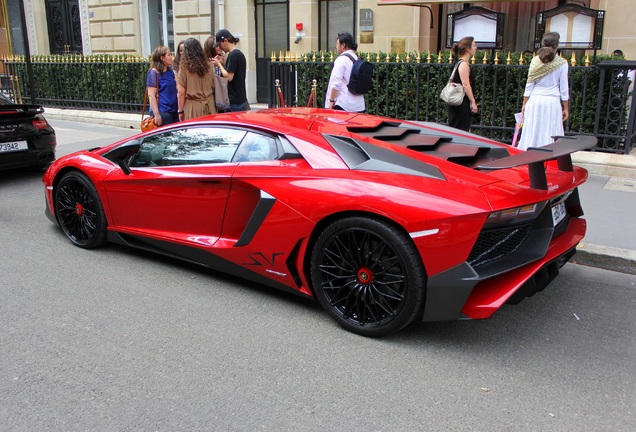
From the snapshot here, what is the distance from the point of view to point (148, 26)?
1919 centimetres

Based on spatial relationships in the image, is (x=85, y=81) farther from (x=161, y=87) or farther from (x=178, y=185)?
(x=178, y=185)

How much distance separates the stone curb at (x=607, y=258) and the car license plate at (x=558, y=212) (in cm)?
135

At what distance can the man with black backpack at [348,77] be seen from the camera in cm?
780

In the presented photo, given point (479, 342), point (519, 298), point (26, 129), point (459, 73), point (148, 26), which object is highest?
point (148, 26)

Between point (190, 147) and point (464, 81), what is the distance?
409cm

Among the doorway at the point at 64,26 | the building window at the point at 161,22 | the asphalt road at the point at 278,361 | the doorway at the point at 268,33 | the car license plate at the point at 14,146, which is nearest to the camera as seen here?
the asphalt road at the point at 278,361

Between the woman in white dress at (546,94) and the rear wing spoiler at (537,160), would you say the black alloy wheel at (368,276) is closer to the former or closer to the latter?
the rear wing spoiler at (537,160)

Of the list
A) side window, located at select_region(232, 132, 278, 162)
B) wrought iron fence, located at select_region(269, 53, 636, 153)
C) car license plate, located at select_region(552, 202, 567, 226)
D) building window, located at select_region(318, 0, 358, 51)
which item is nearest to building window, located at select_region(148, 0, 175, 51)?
building window, located at select_region(318, 0, 358, 51)

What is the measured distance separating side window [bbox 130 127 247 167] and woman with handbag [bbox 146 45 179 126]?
321cm

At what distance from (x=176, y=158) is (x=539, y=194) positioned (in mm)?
2778

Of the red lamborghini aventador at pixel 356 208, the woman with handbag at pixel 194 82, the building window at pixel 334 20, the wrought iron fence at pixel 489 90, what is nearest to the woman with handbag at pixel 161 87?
the woman with handbag at pixel 194 82

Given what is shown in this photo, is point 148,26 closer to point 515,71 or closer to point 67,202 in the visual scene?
point 515,71

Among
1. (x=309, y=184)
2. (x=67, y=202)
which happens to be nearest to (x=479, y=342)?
(x=309, y=184)

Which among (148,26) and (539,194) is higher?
(148,26)
